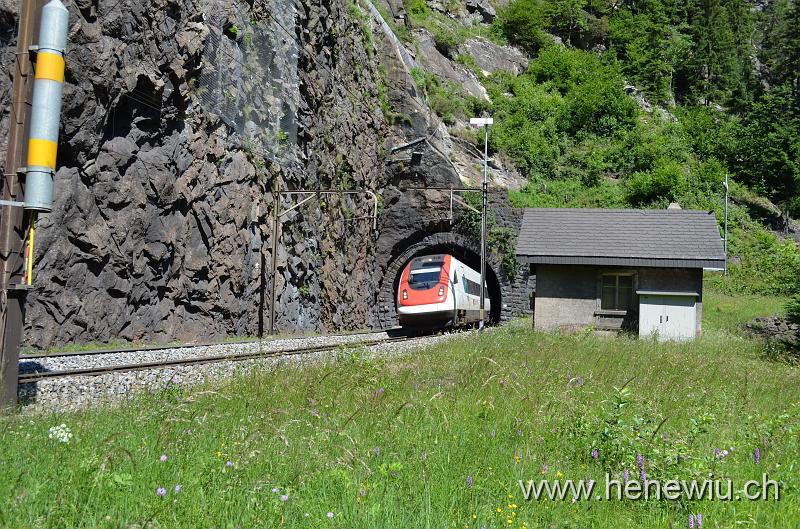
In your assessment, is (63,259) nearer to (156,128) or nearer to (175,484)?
(156,128)

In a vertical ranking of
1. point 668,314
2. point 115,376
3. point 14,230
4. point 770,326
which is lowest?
point 115,376

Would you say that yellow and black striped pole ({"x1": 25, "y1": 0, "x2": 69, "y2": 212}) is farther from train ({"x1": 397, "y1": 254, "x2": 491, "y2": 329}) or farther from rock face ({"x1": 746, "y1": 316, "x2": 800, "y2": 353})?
rock face ({"x1": 746, "y1": 316, "x2": 800, "y2": 353})

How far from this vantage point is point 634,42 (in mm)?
59812

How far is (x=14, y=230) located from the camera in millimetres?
7426

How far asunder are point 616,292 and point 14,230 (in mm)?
18287

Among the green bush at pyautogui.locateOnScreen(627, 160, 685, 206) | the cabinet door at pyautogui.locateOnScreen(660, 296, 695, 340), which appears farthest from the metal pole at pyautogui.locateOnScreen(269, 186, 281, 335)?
the green bush at pyautogui.locateOnScreen(627, 160, 685, 206)

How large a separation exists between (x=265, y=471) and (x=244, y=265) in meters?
17.7

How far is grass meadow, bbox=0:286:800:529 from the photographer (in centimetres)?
394

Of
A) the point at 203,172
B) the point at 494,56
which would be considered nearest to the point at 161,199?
the point at 203,172

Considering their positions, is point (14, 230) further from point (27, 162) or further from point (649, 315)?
point (649, 315)

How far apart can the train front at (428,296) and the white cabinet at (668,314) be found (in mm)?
8696

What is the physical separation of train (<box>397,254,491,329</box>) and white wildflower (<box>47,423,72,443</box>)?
890 inches

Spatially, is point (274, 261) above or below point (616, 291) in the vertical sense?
above

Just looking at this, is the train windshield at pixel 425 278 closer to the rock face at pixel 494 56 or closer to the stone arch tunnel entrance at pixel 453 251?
the stone arch tunnel entrance at pixel 453 251
